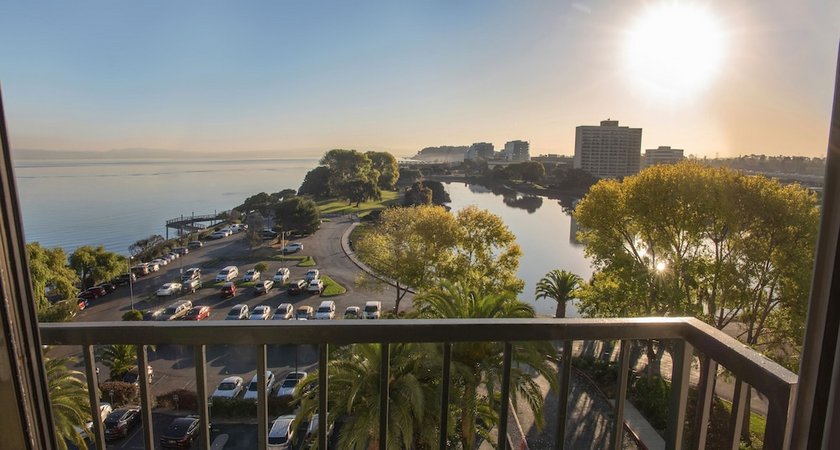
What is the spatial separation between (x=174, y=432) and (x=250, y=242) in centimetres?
2022

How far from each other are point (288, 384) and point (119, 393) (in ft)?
10.6

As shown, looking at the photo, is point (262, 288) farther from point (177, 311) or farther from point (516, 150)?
point (516, 150)

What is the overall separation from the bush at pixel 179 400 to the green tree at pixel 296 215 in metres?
19.3

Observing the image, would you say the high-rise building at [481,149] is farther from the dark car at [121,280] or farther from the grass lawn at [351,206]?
the dark car at [121,280]

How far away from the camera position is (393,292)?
1878 cm

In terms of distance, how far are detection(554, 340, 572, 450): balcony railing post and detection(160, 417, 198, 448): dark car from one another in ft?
25.3

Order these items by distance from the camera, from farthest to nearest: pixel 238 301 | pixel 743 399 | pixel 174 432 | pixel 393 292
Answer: pixel 393 292 → pixel 238 301 → pixel 174 432 → pixel 743 399

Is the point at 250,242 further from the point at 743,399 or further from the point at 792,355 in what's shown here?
the point at 743,399

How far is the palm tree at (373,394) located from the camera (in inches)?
181

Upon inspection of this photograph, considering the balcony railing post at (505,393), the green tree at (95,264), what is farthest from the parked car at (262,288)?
the balcony railing post at (505,393)

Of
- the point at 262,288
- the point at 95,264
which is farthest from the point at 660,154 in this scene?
the point at 95,264

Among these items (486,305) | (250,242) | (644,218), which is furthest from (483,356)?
(250,242)

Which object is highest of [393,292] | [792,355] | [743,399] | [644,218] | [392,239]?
[743,399]

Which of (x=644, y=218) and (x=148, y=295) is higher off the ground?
(x=644, y=218)
